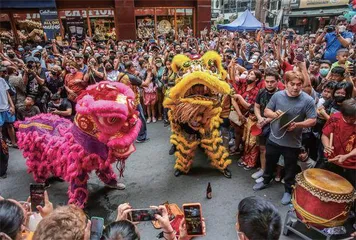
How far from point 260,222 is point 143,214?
82cm

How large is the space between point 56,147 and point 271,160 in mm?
2745

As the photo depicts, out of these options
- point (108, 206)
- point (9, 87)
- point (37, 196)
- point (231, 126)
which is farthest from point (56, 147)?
point (231, 126)

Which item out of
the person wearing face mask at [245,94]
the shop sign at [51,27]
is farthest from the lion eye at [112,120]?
the shop sign at [51,27]

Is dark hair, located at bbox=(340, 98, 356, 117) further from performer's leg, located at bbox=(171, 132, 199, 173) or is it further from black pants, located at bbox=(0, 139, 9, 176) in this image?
black pants, located at bbox=(0, 139, 9, 176)

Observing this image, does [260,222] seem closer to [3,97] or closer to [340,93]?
[340,93]

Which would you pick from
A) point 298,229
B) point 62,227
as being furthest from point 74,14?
point 62,227

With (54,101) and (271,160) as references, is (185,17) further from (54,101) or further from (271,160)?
(271,160)

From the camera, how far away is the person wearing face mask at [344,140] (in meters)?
2.91

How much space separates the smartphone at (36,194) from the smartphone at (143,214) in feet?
4.20

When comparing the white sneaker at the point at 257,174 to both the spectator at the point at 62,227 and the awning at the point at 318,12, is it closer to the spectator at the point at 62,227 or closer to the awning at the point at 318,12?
the spectator at the point at 62,227

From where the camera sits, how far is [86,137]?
10.4 ft

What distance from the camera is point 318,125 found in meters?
3.79

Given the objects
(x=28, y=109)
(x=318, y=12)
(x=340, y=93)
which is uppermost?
(x=318, y=12)

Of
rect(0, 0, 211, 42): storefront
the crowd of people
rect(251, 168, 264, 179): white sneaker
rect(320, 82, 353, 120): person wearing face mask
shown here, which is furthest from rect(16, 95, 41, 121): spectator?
rect(0, 0, 211, 42): storefront
